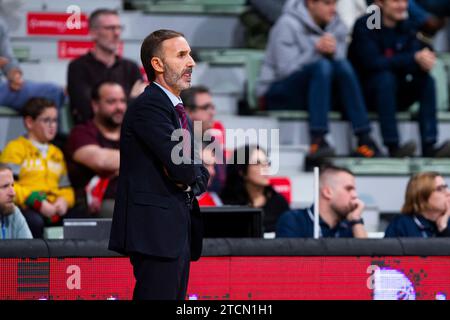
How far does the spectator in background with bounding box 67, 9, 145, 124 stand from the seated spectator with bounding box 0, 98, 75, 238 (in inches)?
20.8

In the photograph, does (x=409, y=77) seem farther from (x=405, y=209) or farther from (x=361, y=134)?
(x=405, y=209)

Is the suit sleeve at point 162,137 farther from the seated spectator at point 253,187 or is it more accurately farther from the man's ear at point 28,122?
the man's ear at point 28,122

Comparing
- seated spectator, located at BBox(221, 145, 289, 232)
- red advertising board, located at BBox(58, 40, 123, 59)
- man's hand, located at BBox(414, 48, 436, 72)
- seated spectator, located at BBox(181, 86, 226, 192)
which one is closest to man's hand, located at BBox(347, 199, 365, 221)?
seated spectator, located at BBox(221, 145, 289, 232)

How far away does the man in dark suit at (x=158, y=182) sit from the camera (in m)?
5.42

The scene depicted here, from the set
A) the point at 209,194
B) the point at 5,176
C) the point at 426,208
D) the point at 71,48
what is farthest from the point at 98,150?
the point at 71,48

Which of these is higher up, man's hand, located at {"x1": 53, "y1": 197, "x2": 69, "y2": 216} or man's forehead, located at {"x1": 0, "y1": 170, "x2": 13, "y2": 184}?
man's forehead, located at {"x1": 0, "y1": 170, "x2": 13, "y2": 184}

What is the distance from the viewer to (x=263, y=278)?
22.4ft

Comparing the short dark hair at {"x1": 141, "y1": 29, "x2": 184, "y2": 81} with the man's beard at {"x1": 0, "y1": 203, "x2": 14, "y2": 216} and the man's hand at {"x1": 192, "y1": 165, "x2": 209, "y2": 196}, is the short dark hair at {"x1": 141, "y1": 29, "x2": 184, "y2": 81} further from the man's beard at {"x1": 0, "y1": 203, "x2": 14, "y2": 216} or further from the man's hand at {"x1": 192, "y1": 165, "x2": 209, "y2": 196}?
the man's beard at {"x1": 0, "y1": 203, "x2": 14, "y2": 216}

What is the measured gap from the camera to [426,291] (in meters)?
6.87

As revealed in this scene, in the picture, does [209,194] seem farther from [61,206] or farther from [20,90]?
[20,90]

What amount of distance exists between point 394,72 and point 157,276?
538 cm

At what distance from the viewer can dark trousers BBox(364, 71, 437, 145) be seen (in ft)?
33.4

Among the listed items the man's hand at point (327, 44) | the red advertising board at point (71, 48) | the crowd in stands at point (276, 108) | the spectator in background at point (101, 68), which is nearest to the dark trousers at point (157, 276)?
the crowd in stands at point (276, 108)

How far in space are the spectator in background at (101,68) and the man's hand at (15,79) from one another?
1.21 feet
